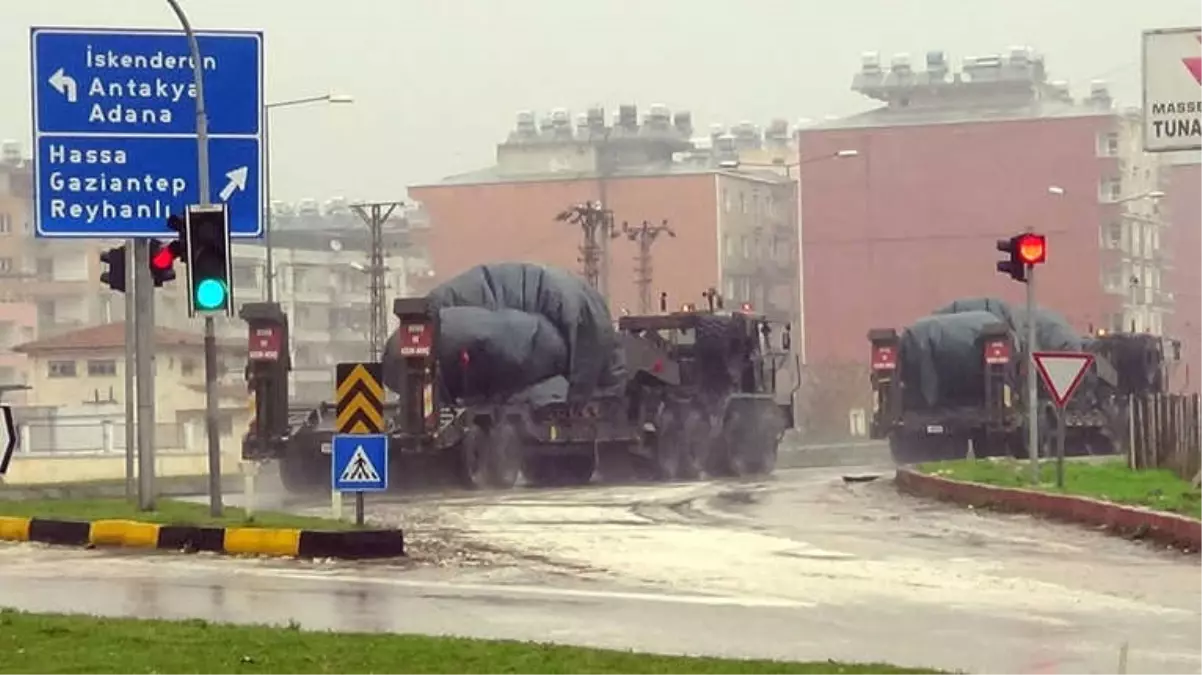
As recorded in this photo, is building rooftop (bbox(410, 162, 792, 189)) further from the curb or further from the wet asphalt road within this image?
the wet asphalt road

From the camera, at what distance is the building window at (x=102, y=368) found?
253ft

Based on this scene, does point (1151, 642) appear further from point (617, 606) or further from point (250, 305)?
point (250, 305)

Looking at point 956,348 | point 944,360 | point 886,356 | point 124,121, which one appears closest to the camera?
point 124,121

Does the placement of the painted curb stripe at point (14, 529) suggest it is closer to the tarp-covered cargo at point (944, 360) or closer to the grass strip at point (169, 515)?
the grass strip at point (169, 515)

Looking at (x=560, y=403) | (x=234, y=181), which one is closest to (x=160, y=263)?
(x=234, y=181)

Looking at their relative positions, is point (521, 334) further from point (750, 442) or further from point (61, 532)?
point (61, 532)

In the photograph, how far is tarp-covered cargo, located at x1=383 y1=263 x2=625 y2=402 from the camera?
38688mm

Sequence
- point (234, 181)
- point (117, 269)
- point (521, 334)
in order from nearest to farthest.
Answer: point (234, 181) → point (117, 269) → point (521, 334)

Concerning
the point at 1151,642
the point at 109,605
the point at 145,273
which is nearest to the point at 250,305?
the point at 145,273

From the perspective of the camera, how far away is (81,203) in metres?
24.8

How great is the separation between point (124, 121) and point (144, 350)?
239 cm

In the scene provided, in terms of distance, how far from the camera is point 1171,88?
26.4 meters

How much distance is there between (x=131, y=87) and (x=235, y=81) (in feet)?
3.56

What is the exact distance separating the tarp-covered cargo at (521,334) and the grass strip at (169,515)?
1158 centimetres
